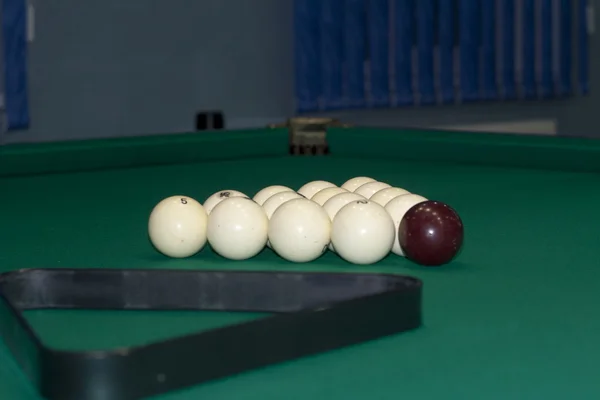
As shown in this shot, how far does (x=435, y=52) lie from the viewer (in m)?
5.60

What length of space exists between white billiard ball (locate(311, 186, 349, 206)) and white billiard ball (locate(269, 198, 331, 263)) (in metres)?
0.19

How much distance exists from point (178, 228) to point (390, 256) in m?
0.33

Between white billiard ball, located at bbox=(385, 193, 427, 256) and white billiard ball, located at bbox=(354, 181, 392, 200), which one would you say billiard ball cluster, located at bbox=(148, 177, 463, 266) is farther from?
white billiard ball, located at bbox=(354, 181, 392, 200)

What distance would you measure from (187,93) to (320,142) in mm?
2102

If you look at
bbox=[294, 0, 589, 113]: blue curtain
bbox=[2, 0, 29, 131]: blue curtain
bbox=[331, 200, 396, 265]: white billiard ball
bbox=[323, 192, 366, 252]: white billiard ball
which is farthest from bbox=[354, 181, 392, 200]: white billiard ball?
bbox=[294, 0, 589, 113]: blue curtain

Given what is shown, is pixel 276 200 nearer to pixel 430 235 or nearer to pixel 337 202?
pixel 337 202

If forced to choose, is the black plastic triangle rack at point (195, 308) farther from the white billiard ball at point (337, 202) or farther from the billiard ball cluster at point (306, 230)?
the white billiard ball at point (337, 202)

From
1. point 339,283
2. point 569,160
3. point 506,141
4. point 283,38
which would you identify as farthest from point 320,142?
point 283,38

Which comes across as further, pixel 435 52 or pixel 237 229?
pixel 435 52

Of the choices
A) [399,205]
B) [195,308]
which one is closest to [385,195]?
[399,205]

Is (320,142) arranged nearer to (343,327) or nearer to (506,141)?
(506,141)

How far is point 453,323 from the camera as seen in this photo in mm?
1081

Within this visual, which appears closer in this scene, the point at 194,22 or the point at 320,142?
the point at 320,142

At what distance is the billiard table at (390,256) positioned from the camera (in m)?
0.90
